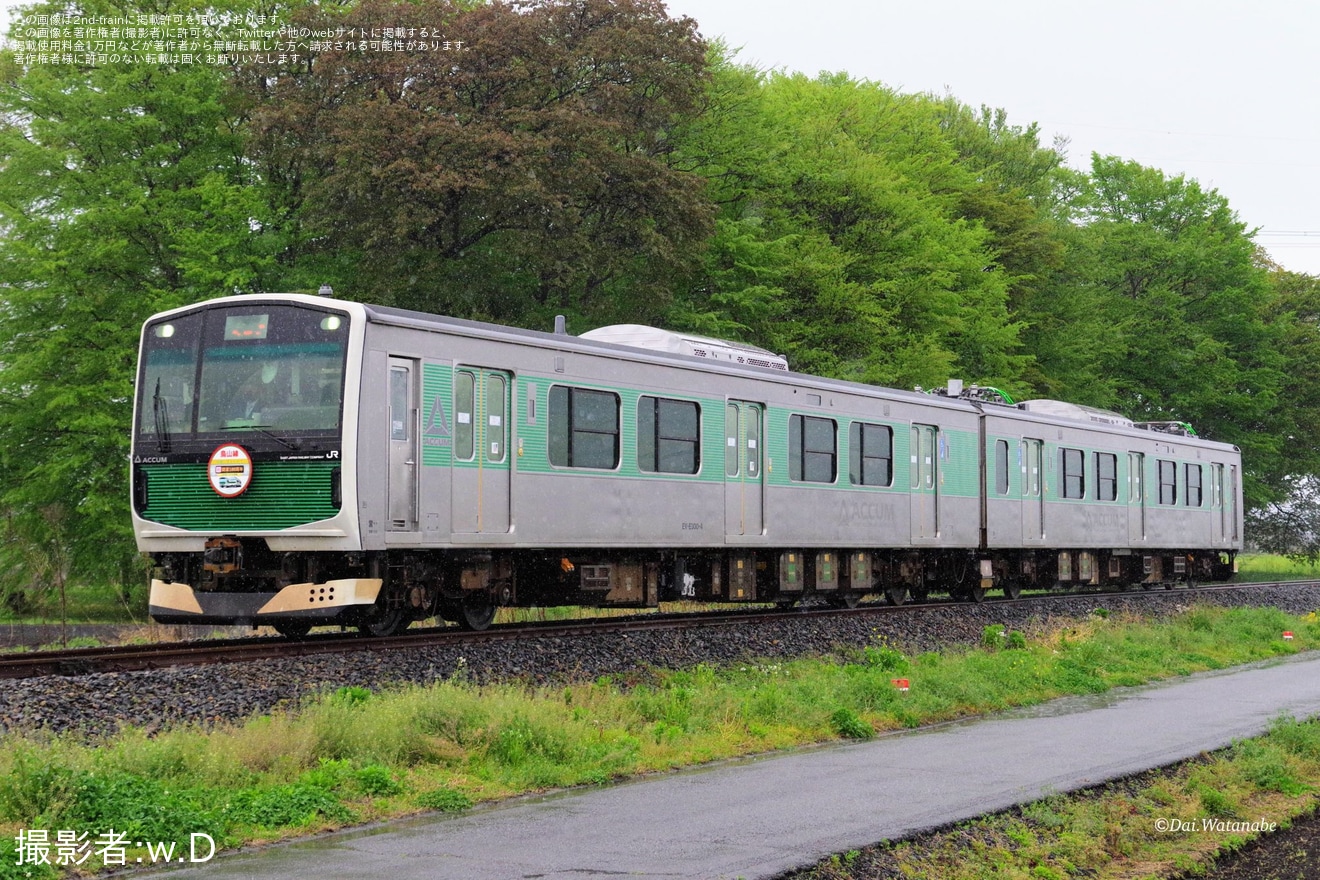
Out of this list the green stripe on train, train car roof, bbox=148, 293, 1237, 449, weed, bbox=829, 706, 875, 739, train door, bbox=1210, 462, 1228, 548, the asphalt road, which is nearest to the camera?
the asphalt road

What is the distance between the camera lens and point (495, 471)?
1500 cm

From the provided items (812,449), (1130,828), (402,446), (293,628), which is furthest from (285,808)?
(812,449)

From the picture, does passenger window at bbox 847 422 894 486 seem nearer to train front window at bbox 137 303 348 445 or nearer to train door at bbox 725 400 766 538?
train door at bbox 725 400 766 538

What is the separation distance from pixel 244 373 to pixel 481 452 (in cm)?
232

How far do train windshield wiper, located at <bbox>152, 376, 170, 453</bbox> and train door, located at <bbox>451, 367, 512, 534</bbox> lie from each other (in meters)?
2.70

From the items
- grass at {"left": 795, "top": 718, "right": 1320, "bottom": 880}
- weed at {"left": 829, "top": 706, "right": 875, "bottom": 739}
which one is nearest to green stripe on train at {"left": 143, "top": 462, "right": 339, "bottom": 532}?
weed at {"left": 829, "top": 706, "right": 875, "bottom": 739}

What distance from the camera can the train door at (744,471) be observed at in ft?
60.5

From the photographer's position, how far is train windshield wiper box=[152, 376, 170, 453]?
47.2 ft

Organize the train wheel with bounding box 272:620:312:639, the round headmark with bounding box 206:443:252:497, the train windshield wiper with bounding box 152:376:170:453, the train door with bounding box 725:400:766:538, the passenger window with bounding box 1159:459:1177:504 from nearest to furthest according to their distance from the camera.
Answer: the round headmark with bounding box 206:443:252:497, the train windshield wiper with bounding box 152:376:170:453, the train wheel with bounding box 272:620:312:639, the train door with bounding box 725:400:766:538, the passenger window with bounding box 1159:459:1177:504

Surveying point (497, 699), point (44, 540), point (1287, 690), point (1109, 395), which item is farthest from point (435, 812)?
point (1109, 395)

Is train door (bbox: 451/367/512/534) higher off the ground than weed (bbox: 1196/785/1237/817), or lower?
higher

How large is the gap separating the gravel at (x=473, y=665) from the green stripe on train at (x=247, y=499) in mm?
1603

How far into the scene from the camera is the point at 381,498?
1371 cm

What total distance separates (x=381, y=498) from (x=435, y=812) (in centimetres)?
575
